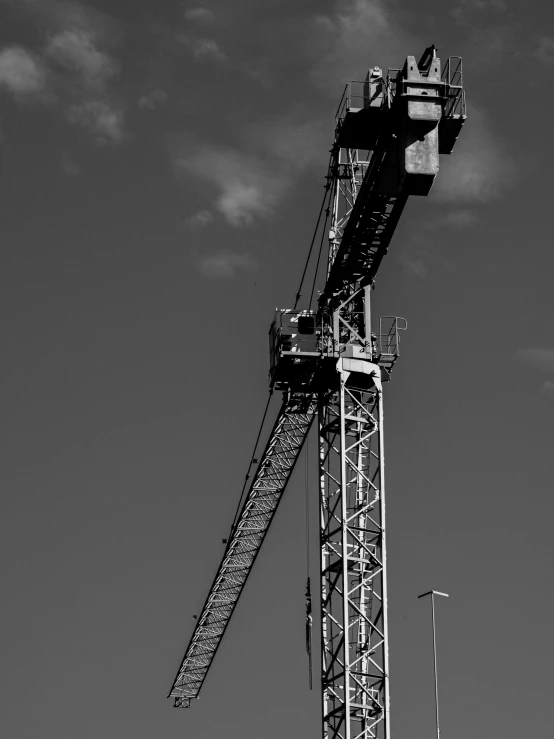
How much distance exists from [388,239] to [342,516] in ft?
33.3

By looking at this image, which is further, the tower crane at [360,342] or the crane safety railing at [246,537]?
the crane safety railing at [246,537]

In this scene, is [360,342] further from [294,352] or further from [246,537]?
[246,537]

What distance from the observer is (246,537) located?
276ft

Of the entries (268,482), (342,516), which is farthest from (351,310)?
(268,482)

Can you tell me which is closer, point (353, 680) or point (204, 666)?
point (353, 680)

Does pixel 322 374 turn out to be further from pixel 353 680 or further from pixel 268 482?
pixel 268 482

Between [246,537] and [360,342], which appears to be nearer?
[360,342]

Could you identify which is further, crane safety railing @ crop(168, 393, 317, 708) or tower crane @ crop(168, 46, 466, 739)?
crane safety railing @ crop(168, 393, 317, 708)

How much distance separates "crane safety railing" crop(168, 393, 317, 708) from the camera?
238 ft

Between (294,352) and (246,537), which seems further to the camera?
(246,537)

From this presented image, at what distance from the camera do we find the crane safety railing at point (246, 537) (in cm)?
7269

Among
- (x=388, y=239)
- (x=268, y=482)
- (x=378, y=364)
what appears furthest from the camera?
(x=268, y=482)

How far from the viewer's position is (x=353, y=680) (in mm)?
54312

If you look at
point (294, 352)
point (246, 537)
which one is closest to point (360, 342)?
point (294, 352)
